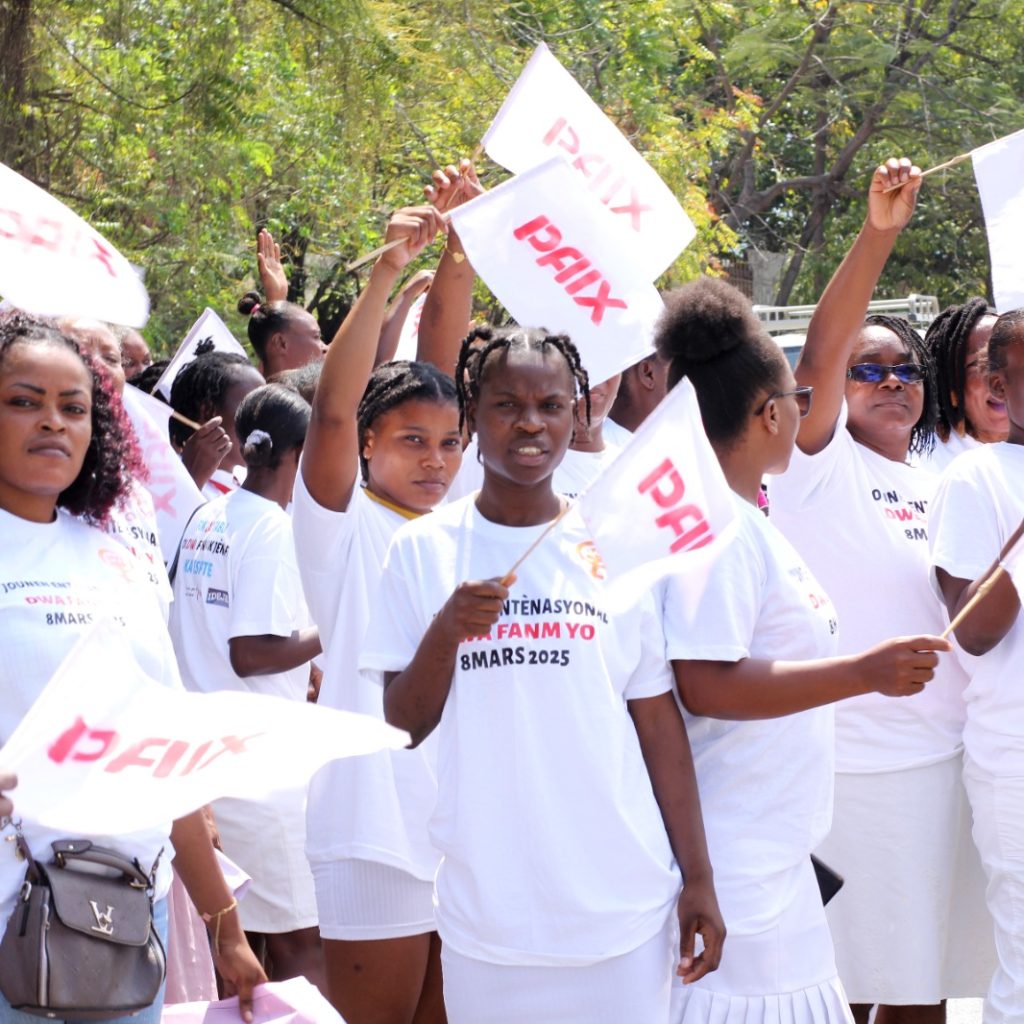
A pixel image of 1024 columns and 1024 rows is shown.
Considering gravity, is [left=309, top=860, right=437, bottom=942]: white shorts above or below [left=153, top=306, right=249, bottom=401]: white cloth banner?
below

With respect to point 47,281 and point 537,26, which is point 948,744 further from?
point 537,26

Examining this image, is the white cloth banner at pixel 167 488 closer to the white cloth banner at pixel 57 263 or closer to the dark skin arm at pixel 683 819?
the white cloth banner at pixel 57 263

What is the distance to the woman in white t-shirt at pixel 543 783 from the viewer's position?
3.21 meters

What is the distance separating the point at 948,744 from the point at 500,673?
6.05ft

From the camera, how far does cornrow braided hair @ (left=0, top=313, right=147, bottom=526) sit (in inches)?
131

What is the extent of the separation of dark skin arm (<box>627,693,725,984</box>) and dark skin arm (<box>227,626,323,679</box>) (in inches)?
60.2

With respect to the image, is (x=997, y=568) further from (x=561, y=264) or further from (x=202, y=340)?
(x=202, y=340)

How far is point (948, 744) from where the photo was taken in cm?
462

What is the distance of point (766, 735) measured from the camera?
11.6ft

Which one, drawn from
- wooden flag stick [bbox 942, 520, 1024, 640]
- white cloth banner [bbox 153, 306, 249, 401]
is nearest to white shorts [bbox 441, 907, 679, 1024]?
wooden flag stick [bbox 942, 520, 1024, 640]

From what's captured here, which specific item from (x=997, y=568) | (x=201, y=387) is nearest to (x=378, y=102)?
(x=201, y=387)

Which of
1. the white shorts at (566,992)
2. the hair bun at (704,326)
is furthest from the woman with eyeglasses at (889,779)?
the white shorts at (566,992)

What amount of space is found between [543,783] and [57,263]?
206 cm

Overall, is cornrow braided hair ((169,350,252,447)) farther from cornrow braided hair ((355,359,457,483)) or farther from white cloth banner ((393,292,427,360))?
cornrow braided hair ((355,359,457,483))
